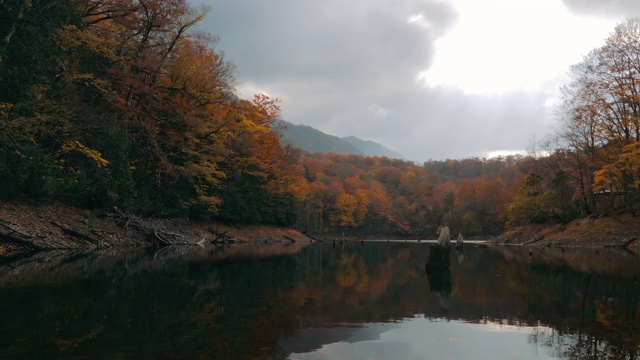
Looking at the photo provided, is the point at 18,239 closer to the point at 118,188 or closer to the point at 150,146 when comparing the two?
the point at 118,188

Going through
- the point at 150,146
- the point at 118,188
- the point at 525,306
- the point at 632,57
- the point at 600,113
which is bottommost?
the point at 525,306

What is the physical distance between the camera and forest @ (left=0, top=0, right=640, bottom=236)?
2195 cm

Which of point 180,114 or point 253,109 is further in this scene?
point 253,109

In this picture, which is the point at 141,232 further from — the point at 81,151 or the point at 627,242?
the point at 627,242

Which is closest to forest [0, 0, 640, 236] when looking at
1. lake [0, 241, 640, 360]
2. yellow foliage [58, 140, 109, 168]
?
yellow foliage [58, 140, 109, 168]

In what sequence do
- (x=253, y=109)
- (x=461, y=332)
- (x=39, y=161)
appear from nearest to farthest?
(x=461, y=332) < (x=39, y=161) < (x=253, y=109)

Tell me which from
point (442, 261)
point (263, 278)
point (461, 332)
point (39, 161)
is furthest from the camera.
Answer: point (39, 161)

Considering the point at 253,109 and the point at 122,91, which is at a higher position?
the point at 253,109

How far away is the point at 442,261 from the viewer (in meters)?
Result: 18.3

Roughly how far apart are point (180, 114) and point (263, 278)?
2235cm

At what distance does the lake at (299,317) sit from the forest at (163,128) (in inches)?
457

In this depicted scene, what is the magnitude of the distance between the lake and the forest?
1161cm

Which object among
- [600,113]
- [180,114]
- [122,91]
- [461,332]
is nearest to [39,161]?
[122,91]

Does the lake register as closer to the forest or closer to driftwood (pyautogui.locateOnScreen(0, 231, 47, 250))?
driftwood (pyautogui.locateOnScreen(0, 231, 47, 250))
